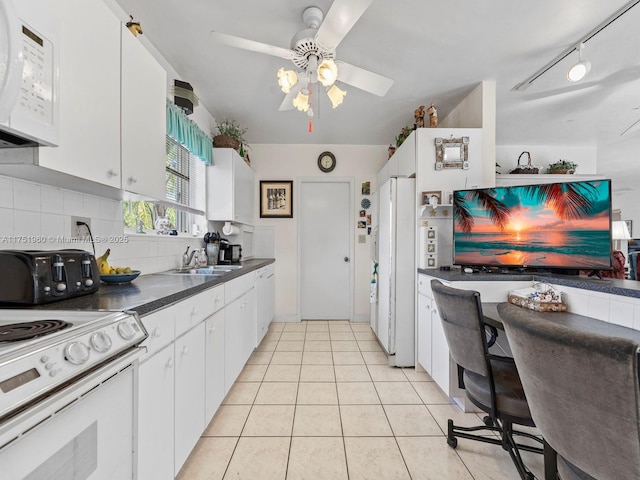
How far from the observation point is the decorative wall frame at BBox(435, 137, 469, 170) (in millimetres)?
2727

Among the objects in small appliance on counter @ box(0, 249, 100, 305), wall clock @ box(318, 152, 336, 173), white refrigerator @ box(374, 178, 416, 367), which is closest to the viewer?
small appliance on counter @ box(0, 249, 100, 305)

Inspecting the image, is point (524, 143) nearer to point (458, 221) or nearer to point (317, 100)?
point (458, 221)

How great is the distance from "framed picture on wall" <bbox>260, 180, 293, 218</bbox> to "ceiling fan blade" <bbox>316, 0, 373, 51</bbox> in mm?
2728

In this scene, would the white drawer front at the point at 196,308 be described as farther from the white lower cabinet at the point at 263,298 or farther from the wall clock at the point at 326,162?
the wall clock at the point at 326,162

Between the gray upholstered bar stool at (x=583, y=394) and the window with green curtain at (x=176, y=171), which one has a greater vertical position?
the window with green curtain at (x=176, y=171)

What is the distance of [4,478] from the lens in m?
0.57

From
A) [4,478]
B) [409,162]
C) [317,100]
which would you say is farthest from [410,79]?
[4,478]

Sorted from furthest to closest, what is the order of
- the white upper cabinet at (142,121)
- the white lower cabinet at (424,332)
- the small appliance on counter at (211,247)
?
1. the small appliance on counter at (211,247)
2. the white lower cabinet at (424,332)
3. the white upper cabinet at (142,121)

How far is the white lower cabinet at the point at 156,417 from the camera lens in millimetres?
1099

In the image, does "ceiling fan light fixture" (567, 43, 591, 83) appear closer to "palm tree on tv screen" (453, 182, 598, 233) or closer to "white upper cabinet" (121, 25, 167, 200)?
"palm tree on tv screen" (453, 182, 598, 233)

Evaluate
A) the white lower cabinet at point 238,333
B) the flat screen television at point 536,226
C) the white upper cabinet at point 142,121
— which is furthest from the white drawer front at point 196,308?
the flat screen television at point 536,226

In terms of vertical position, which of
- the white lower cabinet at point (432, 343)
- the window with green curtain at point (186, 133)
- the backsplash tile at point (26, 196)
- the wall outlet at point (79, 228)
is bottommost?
the white lower cabinet at point (432, 343)

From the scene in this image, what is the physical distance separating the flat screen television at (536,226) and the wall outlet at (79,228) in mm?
2564

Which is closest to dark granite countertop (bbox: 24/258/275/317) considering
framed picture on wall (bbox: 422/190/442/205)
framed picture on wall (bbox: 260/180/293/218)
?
framed picture on wall (bbox: 422/190/442/205)
